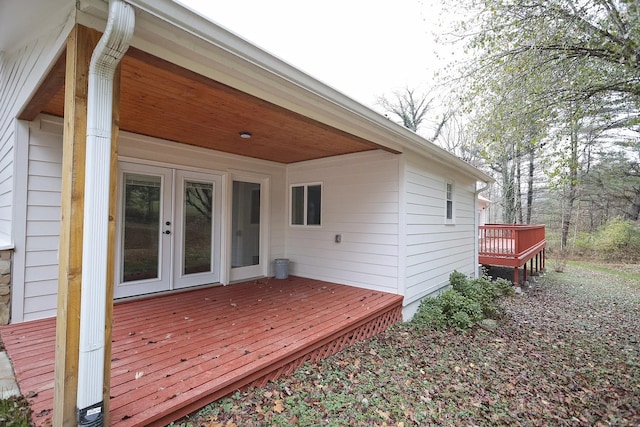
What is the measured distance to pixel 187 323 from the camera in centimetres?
334

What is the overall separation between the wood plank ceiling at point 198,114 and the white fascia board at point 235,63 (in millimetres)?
83

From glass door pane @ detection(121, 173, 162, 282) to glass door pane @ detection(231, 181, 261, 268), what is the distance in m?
1.27

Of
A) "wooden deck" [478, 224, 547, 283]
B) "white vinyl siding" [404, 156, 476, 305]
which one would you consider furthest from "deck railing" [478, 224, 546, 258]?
"white vinyl siding" [404, 156, 476, 305]

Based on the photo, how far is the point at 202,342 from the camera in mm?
2859

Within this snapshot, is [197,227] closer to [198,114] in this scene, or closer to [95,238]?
[198,114]

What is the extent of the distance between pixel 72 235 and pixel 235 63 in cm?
148

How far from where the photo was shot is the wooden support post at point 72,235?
1.57m

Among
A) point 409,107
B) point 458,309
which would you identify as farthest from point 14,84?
point 409,107

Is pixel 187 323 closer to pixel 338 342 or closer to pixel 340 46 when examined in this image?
pixel 338 342

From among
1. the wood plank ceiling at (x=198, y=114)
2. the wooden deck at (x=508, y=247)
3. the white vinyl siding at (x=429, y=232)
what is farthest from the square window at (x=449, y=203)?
the wood plank ceiling at (x=198, y=114)

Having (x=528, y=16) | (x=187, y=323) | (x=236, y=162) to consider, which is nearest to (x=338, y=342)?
(x=187, y=323)

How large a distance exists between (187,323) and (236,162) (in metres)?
2.86

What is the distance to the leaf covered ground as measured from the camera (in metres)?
2.30

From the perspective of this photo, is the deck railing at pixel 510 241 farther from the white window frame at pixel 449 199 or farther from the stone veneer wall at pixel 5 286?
the stone veneer wall at pixel 5 286
